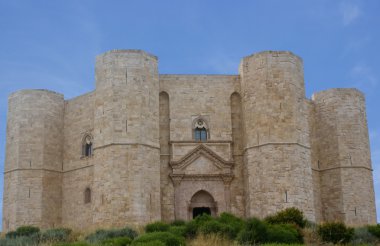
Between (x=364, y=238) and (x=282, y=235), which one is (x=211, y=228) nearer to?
(x=282, y=235)

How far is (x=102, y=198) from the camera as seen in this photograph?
26641mm

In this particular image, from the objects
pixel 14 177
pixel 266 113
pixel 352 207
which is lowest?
pixel 352 207

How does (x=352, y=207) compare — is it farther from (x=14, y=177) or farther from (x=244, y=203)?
(x=14, y=177)

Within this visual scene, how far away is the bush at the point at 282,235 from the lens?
61.2 feet

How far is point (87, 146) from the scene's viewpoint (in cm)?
3061

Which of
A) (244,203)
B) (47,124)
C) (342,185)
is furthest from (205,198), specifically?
(47,124)

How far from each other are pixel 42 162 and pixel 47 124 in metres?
2.06

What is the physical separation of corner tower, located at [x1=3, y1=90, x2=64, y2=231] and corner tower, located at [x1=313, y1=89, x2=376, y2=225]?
13873 mm

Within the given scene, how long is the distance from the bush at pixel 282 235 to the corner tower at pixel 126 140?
325 inches

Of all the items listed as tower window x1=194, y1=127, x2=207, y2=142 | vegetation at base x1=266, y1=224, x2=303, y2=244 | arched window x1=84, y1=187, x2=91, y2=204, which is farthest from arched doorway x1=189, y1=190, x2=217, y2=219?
vegetation at base x1=266, y1=224, x2=303, y2=244

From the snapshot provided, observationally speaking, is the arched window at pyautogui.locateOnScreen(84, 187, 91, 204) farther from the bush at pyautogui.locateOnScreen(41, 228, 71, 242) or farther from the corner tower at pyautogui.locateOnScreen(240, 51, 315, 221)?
the corner tower at pyautogui.locateOnScreen(240, 51, 315, 221)

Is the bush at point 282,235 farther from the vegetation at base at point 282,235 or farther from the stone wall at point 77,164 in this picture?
the stone wall at point 77,164

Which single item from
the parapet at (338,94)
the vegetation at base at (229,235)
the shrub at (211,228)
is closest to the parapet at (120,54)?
the vegetation at base at (229,235)

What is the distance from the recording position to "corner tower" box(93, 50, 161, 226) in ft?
86.0
